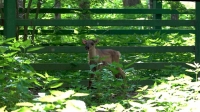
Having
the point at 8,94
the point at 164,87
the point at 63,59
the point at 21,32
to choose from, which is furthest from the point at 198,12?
the point at 8,94

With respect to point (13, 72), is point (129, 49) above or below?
below

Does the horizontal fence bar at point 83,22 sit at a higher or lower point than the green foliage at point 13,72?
higher

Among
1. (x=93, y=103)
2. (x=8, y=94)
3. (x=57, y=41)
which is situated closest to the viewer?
(x=8, y=94)

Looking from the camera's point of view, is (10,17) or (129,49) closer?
(10,17)

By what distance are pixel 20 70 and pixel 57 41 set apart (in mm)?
6792

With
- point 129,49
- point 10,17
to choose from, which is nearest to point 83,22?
point 129,49

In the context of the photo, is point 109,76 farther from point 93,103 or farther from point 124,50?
point 124,50

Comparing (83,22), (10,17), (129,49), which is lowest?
(129,49)

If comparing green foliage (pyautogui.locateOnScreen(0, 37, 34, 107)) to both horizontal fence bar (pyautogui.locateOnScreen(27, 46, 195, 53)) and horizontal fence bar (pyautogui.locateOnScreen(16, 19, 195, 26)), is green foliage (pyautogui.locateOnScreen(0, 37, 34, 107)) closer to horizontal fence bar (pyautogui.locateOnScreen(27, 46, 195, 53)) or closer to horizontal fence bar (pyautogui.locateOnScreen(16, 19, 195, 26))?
horizontal fence bar (pyautogui.locateOnScreen(16, 19, 195, 26))

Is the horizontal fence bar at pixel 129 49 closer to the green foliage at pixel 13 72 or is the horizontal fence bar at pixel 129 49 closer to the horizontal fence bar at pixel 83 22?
the horizontal fence bar at pixel 83 22

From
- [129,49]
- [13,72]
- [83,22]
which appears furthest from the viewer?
[129,49]

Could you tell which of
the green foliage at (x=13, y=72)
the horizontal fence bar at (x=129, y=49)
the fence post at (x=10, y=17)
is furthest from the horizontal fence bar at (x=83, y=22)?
the green foliage at (x=13, y=72)

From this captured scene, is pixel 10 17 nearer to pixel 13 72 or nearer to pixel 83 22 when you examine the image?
pixel 83 22

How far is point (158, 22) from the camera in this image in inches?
374
